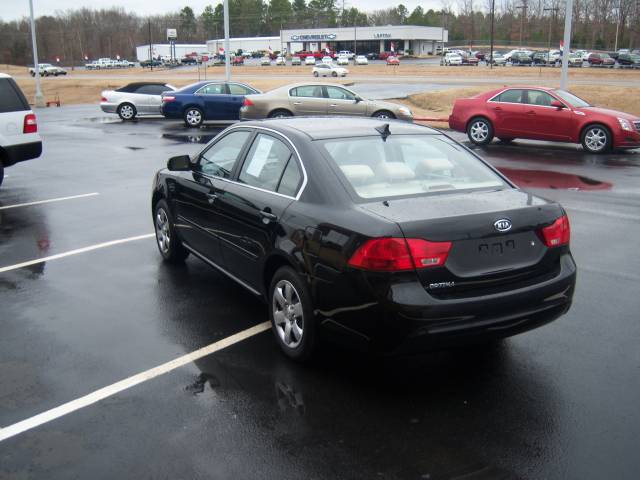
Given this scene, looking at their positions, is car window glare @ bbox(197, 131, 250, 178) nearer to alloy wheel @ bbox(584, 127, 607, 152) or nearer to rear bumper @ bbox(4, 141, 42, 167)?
rear bumper @ bbox(4, 141, 42, 167)

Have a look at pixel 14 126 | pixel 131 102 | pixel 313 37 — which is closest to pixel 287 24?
pixel 313 37

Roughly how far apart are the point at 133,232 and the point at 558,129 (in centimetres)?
1175

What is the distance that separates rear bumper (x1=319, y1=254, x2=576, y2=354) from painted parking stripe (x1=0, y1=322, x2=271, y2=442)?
1.15 meters

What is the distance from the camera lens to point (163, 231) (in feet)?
24.1

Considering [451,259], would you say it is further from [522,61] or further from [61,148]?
[522,61]

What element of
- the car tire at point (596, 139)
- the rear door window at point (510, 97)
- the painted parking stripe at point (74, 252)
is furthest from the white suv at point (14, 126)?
the car tire at point (596, 139)

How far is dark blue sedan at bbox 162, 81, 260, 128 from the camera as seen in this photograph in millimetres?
23531

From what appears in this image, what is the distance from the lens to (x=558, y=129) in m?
16.6

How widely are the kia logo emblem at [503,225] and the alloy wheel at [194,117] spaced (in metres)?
20.5

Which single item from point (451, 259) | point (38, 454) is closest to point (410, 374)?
point (451, 259)

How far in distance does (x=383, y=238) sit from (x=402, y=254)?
15cm

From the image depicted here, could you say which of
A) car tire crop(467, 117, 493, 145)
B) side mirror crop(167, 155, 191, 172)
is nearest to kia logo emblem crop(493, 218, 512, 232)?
side mirror crop(167, 155, 191, 172)

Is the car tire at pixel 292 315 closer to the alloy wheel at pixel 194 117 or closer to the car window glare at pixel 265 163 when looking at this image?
the car window glare at pixel 265 163

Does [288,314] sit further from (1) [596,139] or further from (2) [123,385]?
(1) [596,139]
